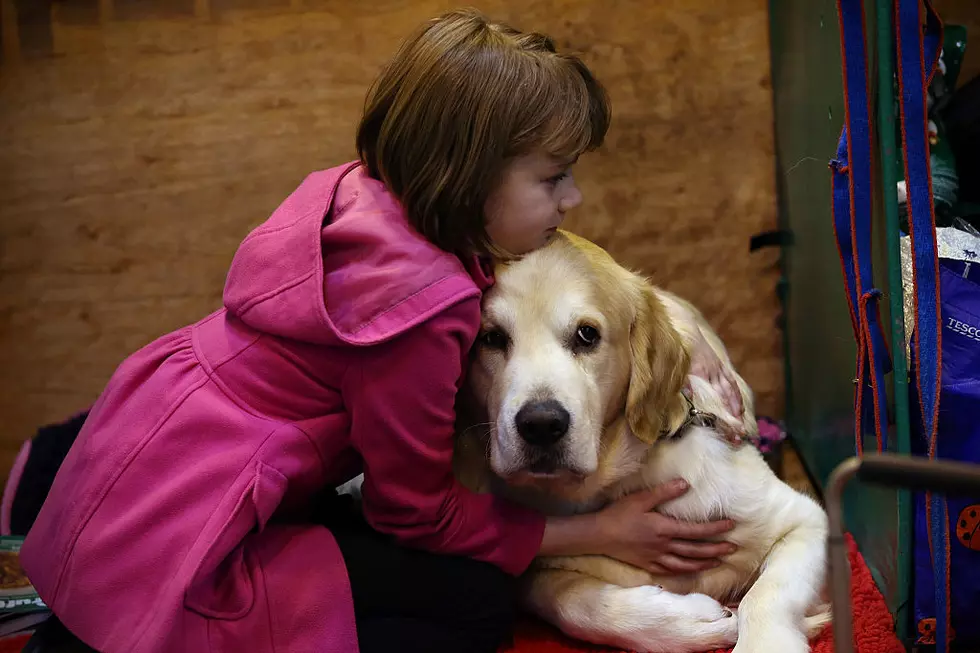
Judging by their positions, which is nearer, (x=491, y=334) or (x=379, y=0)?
(x=491, y=334)

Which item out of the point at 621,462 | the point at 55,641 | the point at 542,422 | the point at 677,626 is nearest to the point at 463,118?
the point at 542,422

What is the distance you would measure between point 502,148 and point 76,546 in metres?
0.88

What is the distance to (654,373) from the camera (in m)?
1.54

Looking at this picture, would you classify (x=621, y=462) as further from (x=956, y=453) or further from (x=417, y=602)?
(x=956, y=453)

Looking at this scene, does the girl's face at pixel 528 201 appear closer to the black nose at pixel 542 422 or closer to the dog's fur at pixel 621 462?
the dog's fur at pixel 621 462

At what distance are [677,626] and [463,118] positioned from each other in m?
0.87

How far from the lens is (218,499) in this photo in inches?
52.2

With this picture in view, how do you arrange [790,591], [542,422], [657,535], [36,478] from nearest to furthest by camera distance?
[542,422] → [790,591] → [657,535] → [36,478]

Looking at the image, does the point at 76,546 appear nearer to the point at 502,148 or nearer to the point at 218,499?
the point at 218,499

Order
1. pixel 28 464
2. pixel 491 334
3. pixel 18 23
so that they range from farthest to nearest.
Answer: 1. pixel 18 23
2. pixel 28 464
3. pixel 491 334

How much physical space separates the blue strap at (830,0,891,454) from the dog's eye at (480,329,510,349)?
595 mm

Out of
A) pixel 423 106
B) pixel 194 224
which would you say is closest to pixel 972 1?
pixel 423 106

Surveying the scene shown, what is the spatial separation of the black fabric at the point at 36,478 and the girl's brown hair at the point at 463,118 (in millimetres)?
1340

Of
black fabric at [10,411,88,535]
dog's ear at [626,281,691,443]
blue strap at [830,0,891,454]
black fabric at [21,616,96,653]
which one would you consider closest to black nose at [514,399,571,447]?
dog's ear at [626,281,691,443]
